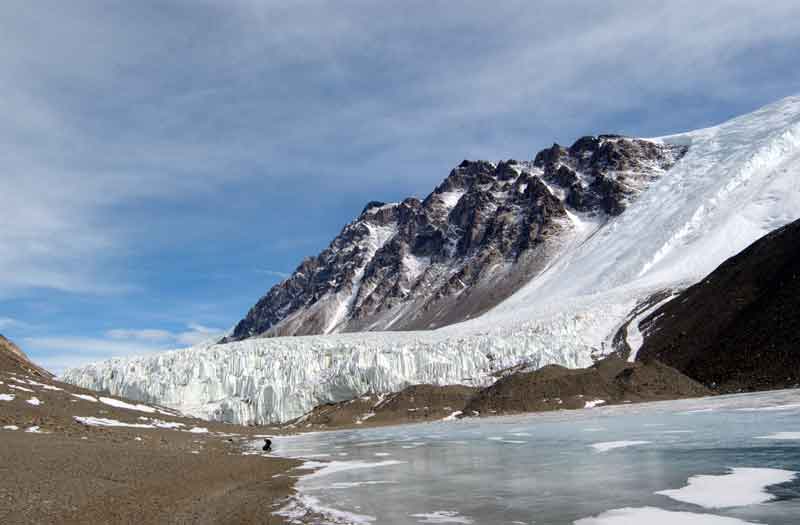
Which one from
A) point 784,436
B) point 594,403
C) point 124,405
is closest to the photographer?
point 784,436

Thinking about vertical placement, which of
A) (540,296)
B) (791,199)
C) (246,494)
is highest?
(791,199)

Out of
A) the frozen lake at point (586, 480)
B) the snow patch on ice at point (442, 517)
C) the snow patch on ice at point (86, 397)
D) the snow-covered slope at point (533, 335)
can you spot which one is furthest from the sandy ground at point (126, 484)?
the snow-covered slope at point (533, 335)

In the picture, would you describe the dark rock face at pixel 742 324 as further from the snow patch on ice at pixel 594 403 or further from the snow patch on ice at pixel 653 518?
the snow patch on ice at pixel 653 518

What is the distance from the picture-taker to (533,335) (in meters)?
70.8

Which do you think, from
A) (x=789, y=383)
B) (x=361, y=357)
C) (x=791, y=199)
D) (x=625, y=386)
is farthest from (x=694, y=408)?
(x=791, y=199)

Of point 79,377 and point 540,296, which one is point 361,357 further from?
point 540,296

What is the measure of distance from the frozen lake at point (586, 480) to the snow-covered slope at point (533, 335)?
41.4 meters

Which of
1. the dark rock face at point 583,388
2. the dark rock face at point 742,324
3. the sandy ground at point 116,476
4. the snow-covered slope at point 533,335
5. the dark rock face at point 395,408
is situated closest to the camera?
the sandy ground at point 116,476

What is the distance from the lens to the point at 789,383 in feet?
129

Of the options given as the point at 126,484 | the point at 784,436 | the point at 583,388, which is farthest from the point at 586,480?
the point at 583,388

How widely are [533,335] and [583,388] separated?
21.4m

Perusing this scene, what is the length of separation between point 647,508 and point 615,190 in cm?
16334

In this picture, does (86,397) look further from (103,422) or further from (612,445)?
(612,445)

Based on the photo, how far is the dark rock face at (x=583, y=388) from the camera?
4637 cm
